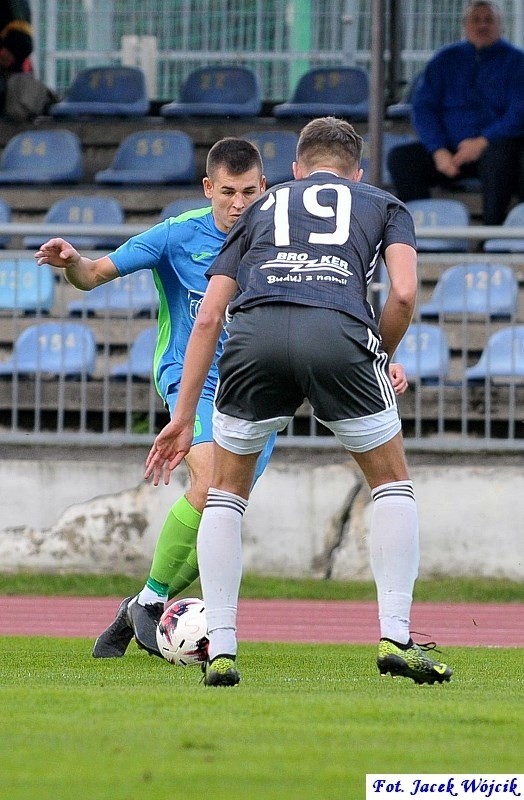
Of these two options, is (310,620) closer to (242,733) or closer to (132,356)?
(132,356)

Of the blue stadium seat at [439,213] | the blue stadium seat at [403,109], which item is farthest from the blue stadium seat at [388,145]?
the blue stadium seat at [403,109]

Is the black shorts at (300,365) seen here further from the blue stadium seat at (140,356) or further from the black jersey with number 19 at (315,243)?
the blue stadium seat at (140,356)

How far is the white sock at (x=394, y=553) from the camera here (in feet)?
16.7

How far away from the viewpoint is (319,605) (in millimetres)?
10266

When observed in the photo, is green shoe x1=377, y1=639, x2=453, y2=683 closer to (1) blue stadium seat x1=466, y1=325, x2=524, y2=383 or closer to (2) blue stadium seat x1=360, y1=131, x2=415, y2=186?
(1) blue stadium seat x1=466, y1=325, x2=524, y2=383

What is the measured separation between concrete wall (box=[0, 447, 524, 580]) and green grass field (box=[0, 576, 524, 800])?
14.7 feet

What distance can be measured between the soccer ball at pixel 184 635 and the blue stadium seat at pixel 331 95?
33.5ft

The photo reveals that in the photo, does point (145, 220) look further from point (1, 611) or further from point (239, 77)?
point (1, 611)

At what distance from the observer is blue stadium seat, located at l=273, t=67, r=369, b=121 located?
631 inches

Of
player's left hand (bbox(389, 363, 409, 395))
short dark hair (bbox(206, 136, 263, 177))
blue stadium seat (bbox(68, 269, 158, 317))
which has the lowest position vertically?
blue stadium seat (bbox(68, 269, 158, 317))

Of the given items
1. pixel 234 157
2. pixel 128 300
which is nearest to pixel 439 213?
pixel 128 300

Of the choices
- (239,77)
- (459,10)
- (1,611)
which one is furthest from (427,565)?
(459,10)

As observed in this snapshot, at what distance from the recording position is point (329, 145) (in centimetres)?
530

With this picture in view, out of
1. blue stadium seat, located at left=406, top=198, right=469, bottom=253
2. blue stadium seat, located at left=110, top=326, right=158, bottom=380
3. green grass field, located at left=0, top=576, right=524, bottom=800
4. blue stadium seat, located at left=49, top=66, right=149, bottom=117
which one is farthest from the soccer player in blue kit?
blue stadium seat, located at left=49, top=66, right=149, bottom=117
